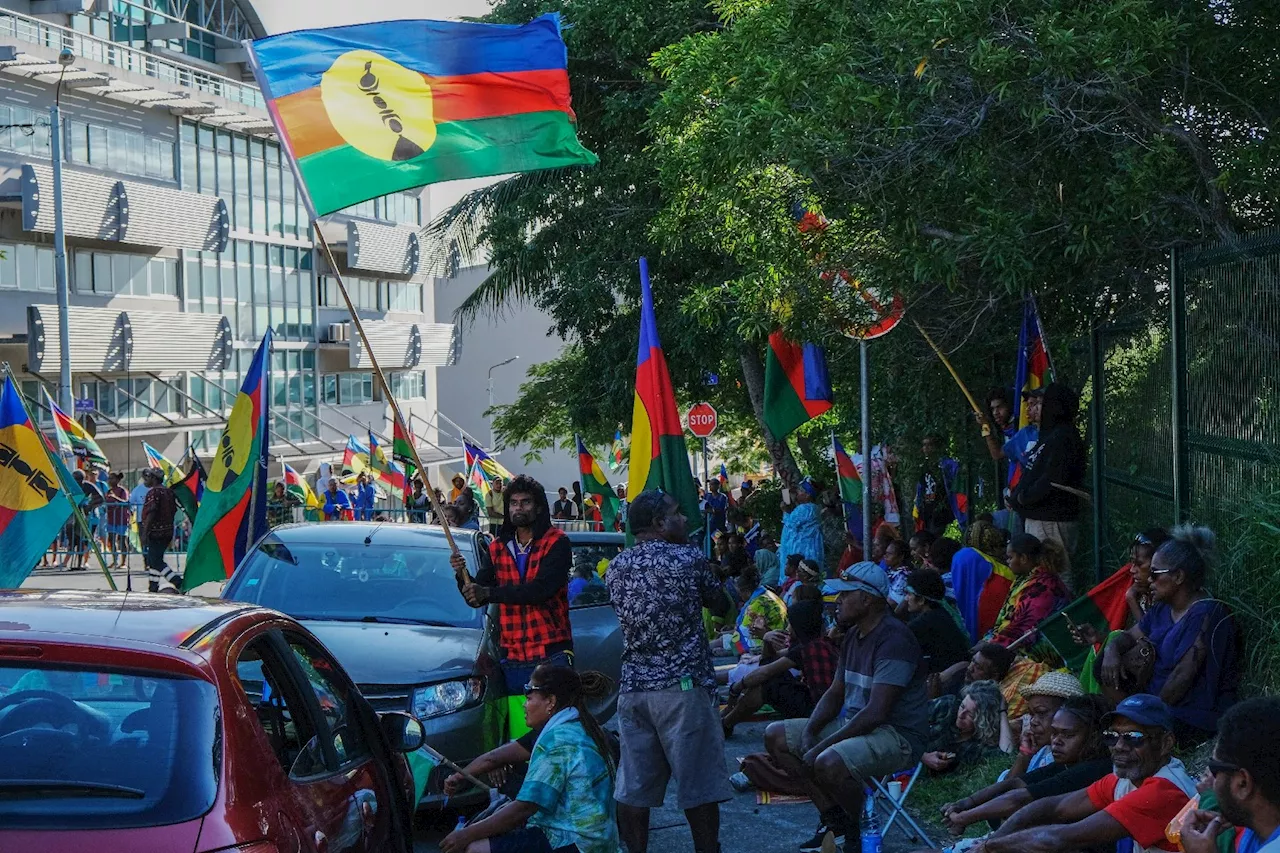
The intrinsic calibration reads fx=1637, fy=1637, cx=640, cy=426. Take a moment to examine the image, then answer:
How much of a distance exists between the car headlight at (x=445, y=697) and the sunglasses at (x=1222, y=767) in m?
5.02

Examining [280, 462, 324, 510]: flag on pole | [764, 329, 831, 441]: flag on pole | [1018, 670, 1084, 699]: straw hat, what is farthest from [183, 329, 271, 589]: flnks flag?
[280, 462, 324, 510]: flag on pole

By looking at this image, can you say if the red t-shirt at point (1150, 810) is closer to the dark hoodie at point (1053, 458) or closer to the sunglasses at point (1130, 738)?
the sunglasses at point (1130, 738)

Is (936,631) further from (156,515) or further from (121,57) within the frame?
(121,57)

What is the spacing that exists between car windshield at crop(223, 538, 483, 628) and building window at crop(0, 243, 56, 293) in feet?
106

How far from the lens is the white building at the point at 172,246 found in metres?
40.8

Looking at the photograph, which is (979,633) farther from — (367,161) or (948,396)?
A: (948,396)

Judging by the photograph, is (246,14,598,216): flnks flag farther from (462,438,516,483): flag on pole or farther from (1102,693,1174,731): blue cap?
(462,438,516,483): flag on pole

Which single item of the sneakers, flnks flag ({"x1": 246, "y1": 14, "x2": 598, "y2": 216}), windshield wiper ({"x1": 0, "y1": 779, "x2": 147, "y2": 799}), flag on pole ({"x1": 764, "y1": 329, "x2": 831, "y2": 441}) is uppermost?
flnks flag ({"x1": 246, "y1": 14, "x2": 598, "y2": 216})

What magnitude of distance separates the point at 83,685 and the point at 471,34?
6282mm

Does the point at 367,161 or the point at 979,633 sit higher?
the point at 367,161

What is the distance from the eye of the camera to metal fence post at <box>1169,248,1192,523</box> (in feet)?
29.8

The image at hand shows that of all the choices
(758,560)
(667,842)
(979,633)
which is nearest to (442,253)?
(758,560)

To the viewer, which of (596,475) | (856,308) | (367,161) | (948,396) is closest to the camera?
(367,161)

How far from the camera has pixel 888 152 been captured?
32.0 ft
